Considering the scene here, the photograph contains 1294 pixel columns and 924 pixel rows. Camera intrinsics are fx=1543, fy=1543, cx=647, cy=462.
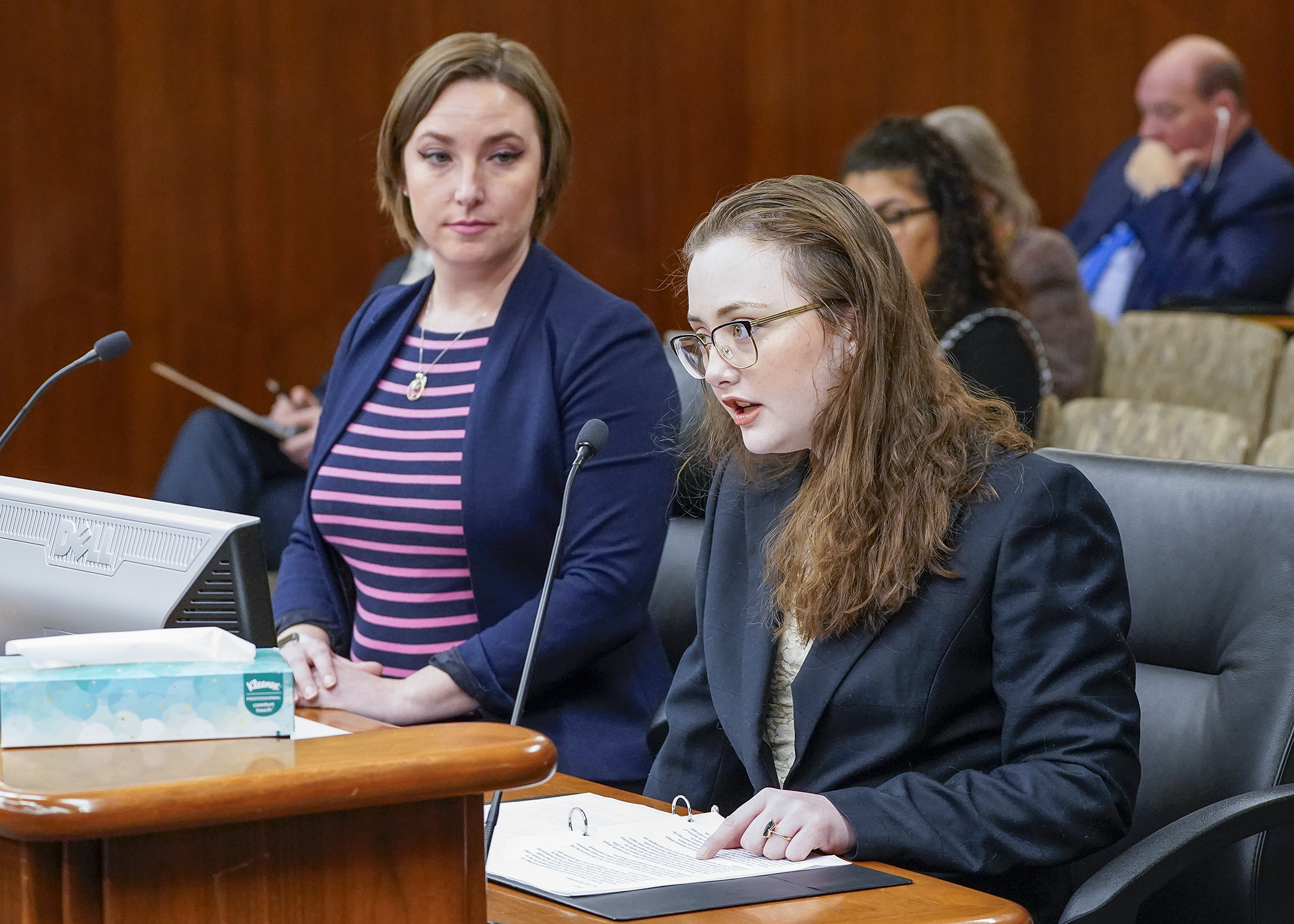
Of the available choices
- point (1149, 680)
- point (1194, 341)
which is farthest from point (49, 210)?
point (1149, 680)

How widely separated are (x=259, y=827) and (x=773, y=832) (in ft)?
1.63

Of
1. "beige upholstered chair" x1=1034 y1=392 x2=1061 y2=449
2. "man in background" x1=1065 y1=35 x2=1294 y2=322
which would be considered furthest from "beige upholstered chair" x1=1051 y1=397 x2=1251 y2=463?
"man in background" x1=1065 y1=35 x2=1294 y2=322

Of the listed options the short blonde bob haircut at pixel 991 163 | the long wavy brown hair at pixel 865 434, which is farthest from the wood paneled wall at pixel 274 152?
the long wavy brown hair at pixel 865 434

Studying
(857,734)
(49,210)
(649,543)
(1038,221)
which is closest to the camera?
(857,734)

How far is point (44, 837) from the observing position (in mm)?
737

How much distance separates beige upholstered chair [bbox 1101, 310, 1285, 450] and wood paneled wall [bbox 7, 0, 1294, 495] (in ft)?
4.99

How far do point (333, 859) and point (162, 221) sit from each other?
12.2 ft

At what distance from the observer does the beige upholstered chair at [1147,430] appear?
3.38m

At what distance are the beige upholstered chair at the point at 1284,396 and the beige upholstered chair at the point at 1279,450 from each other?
37.4 inches

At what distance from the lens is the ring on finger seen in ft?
3.90

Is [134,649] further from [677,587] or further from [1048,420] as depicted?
[1048,420]

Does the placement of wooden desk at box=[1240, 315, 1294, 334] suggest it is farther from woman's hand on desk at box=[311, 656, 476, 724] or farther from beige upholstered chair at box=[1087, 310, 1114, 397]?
woman's hand on desk at box=[311, 656, 476, 724]

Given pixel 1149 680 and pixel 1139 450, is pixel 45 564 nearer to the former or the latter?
pixel 1149 680

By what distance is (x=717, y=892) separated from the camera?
1088mm
